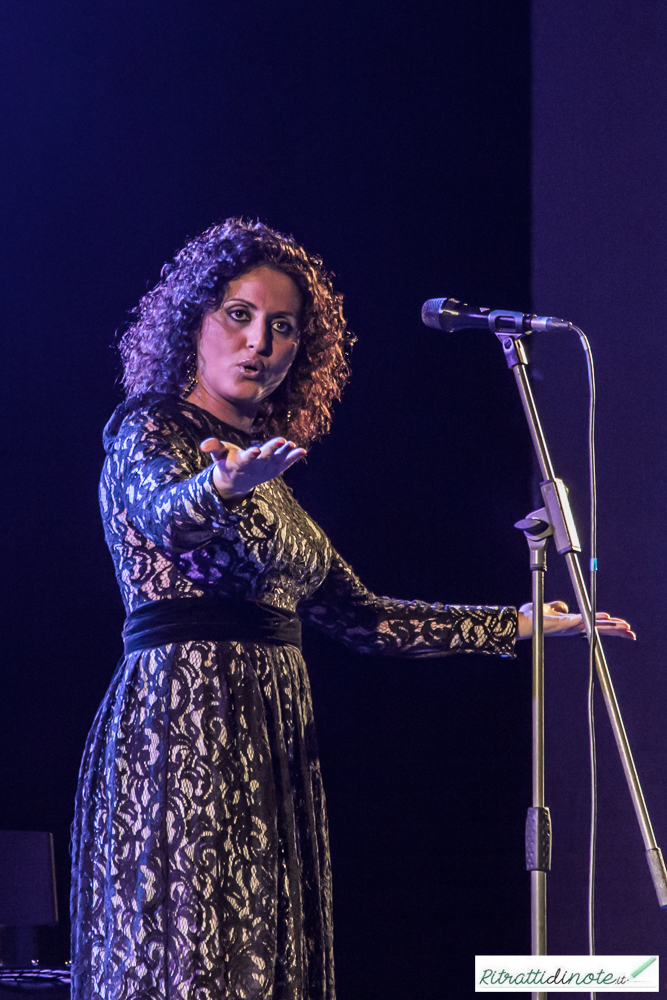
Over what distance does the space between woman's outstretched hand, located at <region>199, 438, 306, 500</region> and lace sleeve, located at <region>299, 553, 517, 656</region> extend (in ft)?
2.51

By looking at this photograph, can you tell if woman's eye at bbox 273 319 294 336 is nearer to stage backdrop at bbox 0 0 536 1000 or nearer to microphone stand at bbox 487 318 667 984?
microphone stand at bbox 487 318 667 984

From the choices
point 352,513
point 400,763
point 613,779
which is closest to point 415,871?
point 400,763

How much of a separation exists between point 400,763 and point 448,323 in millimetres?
1624

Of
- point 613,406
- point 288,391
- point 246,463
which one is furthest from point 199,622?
point 613,406

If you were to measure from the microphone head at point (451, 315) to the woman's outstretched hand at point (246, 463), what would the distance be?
631 mm

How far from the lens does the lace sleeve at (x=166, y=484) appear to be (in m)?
1.54

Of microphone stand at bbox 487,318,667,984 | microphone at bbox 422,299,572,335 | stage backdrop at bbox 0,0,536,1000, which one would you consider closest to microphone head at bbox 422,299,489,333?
microphone at bbox 422,299,572,335

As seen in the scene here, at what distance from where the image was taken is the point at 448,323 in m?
2.01

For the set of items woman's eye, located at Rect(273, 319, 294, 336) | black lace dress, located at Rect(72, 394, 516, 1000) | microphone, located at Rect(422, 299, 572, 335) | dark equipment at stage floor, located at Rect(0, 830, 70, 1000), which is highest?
woman's eye, located at Rect(273, 319, 294, 336)

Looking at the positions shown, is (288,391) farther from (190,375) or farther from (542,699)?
(542,699)

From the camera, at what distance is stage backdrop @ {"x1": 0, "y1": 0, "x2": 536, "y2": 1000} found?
313cm

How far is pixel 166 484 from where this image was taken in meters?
1.66

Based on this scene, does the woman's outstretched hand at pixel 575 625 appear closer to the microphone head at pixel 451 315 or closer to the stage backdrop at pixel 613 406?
the microphone head at pixel 451 315

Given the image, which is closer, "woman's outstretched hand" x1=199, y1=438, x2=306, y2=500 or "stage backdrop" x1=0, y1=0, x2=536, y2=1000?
"woman's outstretched hand" x1=199, y1=438, x2=306, y2=500
